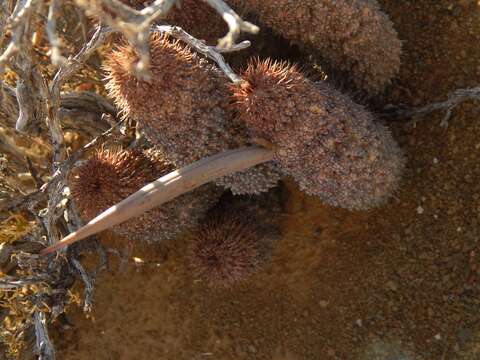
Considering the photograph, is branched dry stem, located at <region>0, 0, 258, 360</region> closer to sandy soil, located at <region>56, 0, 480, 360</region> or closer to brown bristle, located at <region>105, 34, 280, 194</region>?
brown bristle, located at <region>105, 34, 280, 194</region>

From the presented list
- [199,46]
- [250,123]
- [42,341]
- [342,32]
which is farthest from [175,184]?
[42,341]

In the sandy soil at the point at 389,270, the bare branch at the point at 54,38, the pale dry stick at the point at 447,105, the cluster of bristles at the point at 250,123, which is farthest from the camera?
the sandy soil at the point at 389,270

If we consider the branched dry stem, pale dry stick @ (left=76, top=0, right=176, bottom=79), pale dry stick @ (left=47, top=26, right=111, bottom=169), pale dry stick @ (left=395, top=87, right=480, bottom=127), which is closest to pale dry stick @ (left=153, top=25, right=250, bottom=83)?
the branched dry stem

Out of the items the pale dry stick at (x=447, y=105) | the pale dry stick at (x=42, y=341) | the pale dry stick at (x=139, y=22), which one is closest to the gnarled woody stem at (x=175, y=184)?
the pale dry stick at (x=139, y=22)

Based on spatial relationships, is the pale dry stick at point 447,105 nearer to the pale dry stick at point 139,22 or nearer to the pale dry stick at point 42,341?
the pale dry stick at point 139,22

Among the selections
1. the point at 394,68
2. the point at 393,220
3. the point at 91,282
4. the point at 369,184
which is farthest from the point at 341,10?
the point at 91,282

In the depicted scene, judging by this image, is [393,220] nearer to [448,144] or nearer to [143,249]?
[448,144]

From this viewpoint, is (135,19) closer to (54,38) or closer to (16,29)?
(54,38)

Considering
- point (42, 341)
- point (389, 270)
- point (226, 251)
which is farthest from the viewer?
point (389, 270)
